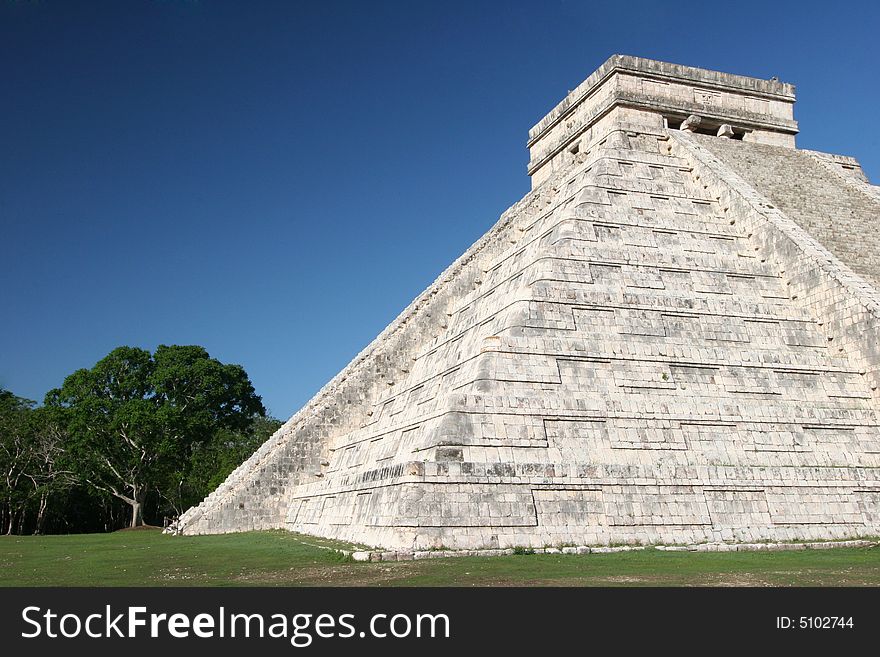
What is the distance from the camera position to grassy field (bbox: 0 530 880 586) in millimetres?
9117

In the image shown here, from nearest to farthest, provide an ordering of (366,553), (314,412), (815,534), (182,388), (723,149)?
(366,553) → (815,534) → (314,412) → (723,149) → (182,388)

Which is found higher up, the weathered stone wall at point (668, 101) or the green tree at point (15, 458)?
the weathered stone wall at point (668, 101)

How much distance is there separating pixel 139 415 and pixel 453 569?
867 inches

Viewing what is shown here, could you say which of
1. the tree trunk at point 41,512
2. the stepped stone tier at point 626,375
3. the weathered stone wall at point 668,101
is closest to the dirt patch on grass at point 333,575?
the stepped stone tier at point 626,375

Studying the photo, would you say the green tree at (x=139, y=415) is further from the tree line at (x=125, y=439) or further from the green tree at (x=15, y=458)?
the green tree at (x=15, y=458)

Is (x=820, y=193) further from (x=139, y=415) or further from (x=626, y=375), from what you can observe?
(x=139, y=415)

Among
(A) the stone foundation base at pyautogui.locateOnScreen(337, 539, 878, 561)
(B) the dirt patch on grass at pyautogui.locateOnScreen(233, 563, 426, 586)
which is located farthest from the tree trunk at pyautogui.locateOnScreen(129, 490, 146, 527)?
(B) the dirt patch on grass at pyautogui.locateOnScreen(233, 563, 426, 586)

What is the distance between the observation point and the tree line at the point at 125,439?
2977cm

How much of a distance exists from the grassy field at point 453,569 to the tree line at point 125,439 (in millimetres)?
16134

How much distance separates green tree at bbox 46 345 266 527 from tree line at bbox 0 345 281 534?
4 cm
